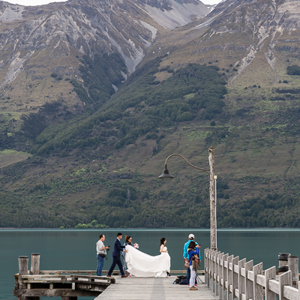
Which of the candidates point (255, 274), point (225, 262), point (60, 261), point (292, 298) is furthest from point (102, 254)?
point (60, 261)

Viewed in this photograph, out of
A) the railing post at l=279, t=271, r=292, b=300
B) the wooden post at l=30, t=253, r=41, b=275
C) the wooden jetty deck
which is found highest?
the wooden post at l=30, t=253, r=41, b=275

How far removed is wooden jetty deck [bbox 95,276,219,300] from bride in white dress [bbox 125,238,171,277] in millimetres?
1319

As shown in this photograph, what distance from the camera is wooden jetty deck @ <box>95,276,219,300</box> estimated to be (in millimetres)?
24094

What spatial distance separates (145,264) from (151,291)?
7.65m

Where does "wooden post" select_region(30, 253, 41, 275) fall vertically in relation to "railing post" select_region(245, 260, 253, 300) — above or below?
above

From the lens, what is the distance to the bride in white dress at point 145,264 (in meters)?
34.0

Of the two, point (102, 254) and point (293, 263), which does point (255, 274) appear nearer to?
point (293, 263)

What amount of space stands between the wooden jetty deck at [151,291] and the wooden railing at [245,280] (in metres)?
0.76

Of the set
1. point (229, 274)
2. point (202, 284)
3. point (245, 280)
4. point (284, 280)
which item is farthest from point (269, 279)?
point (202, 284)

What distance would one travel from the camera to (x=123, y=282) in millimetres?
31109

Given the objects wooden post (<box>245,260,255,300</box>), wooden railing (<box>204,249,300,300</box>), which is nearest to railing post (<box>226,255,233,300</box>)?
wooden railing (<box>204,249,300,300</box>)

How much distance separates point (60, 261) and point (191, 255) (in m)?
67.2

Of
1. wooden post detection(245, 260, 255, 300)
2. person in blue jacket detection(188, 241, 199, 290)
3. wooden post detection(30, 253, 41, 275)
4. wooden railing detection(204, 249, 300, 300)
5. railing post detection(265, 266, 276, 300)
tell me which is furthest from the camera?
wooden post detection(30, 253, 41, 275)

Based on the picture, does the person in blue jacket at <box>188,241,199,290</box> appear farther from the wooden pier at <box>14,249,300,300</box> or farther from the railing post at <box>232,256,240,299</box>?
the railing post at <box>232,256,240,299</box>
